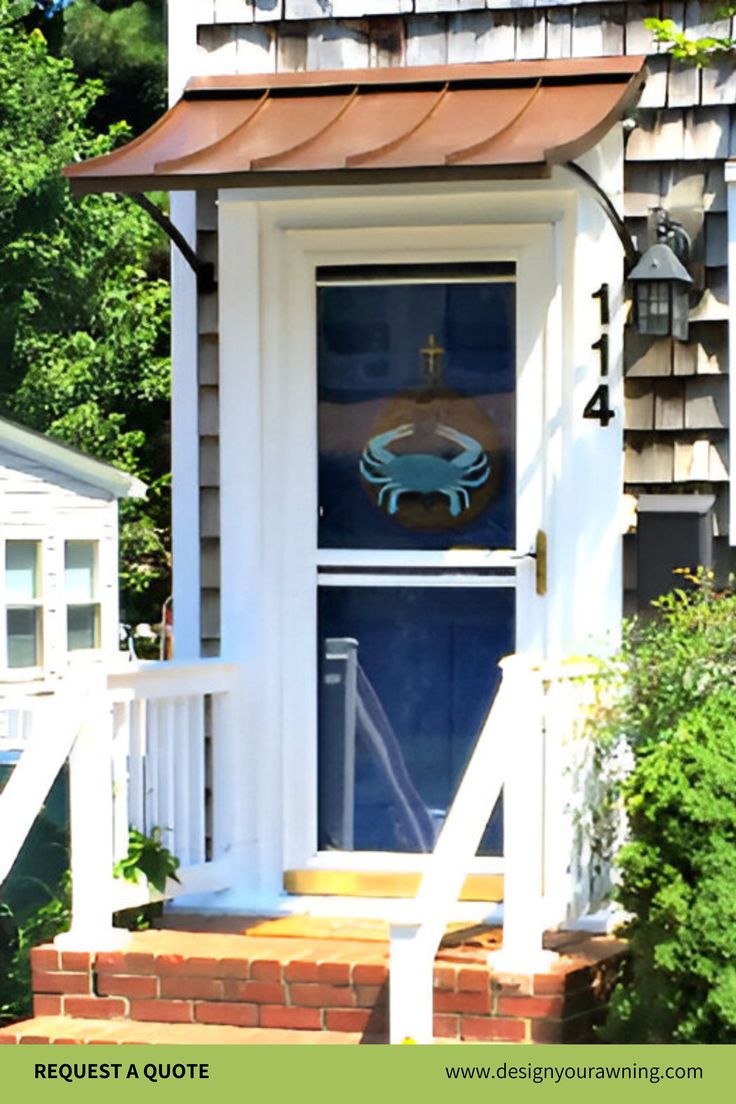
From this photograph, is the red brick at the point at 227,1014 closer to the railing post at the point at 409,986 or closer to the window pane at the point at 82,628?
the railing post at the point at 409,986

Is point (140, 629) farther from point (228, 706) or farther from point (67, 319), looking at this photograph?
point (228, 706)

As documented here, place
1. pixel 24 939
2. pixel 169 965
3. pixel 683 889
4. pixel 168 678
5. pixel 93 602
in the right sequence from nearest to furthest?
pixel 683 889
pixel 169 965
pixel 168 678
pixel 24 939
pixel 93 602

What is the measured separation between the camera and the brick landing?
4.95 meters


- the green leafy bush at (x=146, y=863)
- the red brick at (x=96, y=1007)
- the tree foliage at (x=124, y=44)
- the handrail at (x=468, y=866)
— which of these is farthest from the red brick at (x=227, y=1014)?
the tree foliage at (x=124, y=44)

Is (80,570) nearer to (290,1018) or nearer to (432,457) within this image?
(432,457)

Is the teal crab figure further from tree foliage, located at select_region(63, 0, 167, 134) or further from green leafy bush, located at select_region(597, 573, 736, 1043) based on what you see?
tree foliage, located at select_region(63, 0, 167, 134)

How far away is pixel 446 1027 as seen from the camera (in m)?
4.99

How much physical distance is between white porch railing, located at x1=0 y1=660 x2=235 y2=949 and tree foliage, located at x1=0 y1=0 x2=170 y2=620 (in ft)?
47.4

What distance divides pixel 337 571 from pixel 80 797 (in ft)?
3.89

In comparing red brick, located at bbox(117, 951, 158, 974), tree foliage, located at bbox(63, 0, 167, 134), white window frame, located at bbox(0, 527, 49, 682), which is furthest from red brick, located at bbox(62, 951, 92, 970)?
tree foliage, located at bbox(63, 0, 167, 134)

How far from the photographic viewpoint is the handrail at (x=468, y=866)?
4.68 metres

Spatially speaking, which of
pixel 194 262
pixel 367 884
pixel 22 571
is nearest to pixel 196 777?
pixel 367 884

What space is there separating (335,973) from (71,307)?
16.4 meters

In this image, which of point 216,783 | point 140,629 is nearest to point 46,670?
point 140,629
